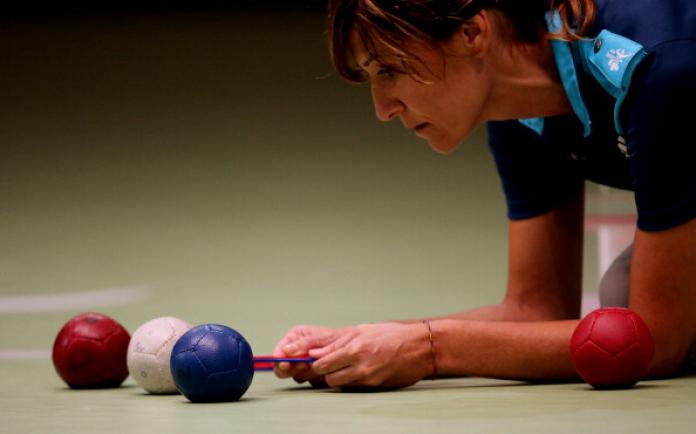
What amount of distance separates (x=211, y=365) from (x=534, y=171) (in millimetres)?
1007

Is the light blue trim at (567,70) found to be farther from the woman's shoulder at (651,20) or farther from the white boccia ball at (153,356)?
the white boccia ball at (153,356)

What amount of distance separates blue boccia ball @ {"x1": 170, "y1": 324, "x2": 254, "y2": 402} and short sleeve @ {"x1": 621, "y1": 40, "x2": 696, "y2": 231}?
0.75m

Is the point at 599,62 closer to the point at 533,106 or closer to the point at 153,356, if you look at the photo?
the point at 533,106

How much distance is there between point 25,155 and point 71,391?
383cm

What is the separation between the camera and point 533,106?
2.42 metres

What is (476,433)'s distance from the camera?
1700 millimetres

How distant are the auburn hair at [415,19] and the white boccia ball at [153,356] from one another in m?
0.61

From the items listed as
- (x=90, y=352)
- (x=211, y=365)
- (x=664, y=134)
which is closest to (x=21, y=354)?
(x=90, y=352)

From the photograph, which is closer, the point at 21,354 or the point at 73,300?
the point at 21,354

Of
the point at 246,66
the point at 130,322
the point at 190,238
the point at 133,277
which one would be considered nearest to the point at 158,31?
the point at 246,66

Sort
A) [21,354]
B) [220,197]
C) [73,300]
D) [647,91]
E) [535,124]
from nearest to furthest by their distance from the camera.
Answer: [647,91] < [535,124] < [21,354] < [73,300] < [220,197]

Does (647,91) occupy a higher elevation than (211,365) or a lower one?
higher

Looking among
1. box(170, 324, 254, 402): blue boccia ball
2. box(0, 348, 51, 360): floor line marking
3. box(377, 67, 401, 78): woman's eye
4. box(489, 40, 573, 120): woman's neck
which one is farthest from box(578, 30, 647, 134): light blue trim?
box(0, 348, 51, 360): floor line marking

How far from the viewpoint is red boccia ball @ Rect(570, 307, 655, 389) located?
2115 mm
